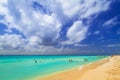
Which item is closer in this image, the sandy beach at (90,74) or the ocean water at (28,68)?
the sandy beach at (90,74)

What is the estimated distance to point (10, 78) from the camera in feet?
16.9

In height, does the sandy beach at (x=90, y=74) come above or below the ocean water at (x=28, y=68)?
below

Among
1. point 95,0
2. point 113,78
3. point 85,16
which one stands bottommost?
point 113,78

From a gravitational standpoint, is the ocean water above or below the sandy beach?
above

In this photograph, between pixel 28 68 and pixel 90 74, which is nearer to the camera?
pixel 90 74

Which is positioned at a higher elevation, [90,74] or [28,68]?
[28,68]

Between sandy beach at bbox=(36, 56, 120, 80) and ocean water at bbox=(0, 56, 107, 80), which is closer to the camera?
sandy beach at bbox=(36, 56, 120, 80)

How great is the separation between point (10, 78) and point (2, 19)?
1.57 meters

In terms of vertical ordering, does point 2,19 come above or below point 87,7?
below

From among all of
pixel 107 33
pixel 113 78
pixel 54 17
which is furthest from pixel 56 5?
pixel 113 78

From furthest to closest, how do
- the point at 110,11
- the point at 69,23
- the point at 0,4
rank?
the point at 110,11 < the point at 69,23 < the point at 0,4

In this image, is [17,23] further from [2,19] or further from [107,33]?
[107,33]

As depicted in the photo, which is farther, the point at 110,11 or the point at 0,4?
the point at 110,11

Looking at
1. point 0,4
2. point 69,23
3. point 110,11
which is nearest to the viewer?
point 0,4
